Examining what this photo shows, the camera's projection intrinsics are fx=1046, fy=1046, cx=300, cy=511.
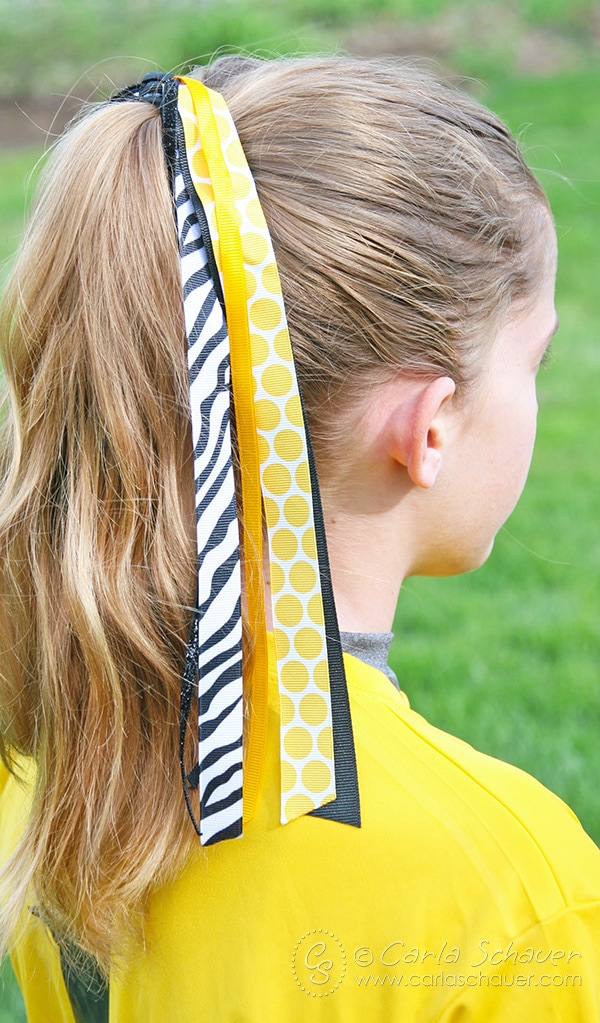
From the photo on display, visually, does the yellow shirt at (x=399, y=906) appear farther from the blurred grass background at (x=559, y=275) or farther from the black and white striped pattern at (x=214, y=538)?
the blurred grass background at (x=559, y=275)

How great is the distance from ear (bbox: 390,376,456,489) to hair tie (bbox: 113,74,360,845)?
0.17 metres

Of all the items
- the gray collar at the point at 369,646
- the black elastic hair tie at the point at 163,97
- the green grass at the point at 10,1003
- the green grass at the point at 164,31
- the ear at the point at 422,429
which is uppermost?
the green grass at the point at 164,31

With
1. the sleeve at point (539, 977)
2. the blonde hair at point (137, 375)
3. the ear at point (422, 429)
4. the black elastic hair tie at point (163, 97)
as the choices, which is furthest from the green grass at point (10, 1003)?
the black elastic hair tie at point (163, 97)

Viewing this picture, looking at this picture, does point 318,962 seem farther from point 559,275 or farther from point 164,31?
point 164,31

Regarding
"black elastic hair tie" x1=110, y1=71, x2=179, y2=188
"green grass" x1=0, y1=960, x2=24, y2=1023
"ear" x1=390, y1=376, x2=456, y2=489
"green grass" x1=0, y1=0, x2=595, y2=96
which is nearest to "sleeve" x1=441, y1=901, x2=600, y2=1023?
"ear" x1=390, y1=376, x2=456, y2=489

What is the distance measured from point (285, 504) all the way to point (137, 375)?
26 cm

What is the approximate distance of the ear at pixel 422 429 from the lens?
56.2 inches

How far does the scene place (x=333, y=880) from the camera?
4.10 feet

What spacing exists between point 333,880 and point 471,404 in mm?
688

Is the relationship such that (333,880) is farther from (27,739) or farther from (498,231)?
(498,231)

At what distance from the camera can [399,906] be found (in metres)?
1.23

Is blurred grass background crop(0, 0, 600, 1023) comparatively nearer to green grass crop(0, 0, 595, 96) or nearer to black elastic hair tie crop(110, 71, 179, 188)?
green grass crop(0, 0, 595, 96)

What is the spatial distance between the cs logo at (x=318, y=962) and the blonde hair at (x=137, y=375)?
7.6 inches

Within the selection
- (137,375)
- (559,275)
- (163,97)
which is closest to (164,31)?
(559,275)
